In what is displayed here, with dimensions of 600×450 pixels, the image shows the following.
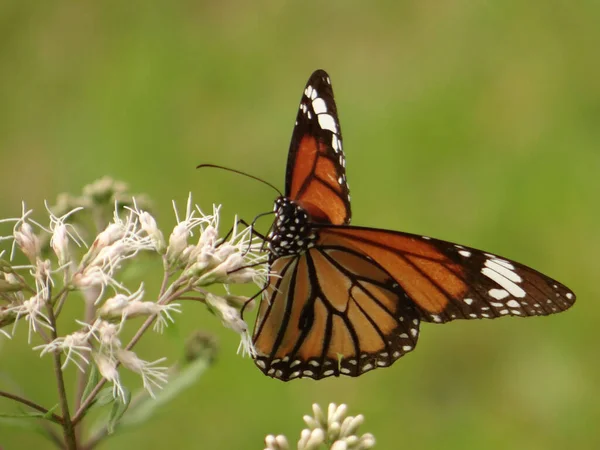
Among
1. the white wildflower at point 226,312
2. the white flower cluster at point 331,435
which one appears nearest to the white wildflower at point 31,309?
the white wildflower at point 226,312

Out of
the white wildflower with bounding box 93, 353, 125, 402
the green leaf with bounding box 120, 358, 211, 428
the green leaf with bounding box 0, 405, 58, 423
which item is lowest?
the green leaf with bounding box 120, 358, 211, 428

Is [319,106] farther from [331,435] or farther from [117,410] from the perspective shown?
[117,410]

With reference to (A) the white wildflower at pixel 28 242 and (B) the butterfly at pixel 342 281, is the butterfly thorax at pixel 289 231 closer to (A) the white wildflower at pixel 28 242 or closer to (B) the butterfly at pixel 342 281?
(B) the butterfly at pixel 342 281

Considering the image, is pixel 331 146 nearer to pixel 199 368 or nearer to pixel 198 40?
pixel 199 368

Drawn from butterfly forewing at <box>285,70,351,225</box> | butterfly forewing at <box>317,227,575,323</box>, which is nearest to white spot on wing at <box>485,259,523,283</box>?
butterfly forewing at <box>317,227,575,323</box>

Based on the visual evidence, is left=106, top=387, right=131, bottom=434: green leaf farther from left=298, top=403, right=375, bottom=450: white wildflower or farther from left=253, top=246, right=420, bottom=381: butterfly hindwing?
left=253, top=246, right=420, bottom=381: butterfly hindwing

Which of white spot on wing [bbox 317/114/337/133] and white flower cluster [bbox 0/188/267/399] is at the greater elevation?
white spot on wing [bbox 317/114/337/133]

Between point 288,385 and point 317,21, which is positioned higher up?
point 317,21

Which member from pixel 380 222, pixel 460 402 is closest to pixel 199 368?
pixel 460 402
